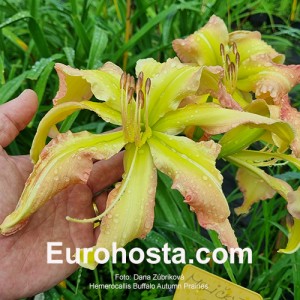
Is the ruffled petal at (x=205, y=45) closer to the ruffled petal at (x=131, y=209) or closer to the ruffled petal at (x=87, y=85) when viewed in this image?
the ruffled petal at (x=87, y=85)

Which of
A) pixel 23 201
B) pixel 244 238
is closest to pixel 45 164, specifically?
pixel 23 201

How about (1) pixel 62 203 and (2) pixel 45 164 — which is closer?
(2) pixel 45 164

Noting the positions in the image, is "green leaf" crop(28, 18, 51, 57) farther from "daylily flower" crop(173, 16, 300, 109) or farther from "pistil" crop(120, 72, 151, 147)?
"pistil" crop(120, 72, 151, 147)

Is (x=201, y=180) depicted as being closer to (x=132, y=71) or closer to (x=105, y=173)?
(x=105, y=173)

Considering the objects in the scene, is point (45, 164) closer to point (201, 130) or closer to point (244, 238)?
point (201, 130)

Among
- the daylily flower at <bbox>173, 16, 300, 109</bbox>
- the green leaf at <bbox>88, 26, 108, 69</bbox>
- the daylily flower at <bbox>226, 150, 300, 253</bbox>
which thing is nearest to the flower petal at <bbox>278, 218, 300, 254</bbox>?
the daylily flower at <bbox>226, 150, 300, 253</bbox>

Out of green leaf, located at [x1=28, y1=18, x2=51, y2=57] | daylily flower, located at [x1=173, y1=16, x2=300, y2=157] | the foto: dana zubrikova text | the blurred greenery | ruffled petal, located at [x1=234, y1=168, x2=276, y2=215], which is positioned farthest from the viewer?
green leaf, located at [x1=28, y1=18, x2=51, y2=57]
